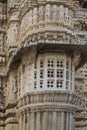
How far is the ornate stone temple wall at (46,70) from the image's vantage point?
87.4 ft

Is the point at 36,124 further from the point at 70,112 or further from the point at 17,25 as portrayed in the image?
the point at 17,25

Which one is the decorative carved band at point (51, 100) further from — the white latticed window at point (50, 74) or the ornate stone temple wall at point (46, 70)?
the white latticed window at point (50, 74)

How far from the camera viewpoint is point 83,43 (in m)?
26.7

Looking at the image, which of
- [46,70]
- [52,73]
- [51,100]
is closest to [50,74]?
[52,73]

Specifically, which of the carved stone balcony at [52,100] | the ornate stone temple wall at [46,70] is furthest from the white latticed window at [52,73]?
the carved stone balcony at [52,100]

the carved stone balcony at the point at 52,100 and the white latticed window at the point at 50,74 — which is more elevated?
the white latticed window at the point at 50,74

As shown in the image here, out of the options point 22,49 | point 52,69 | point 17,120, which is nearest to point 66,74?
point 52,69

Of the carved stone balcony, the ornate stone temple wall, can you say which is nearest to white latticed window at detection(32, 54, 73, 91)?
the ornate stone temple wall

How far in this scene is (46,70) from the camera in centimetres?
2694

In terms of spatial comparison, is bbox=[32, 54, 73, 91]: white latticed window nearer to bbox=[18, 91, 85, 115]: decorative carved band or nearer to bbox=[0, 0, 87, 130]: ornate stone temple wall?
bbox=[0, 0, 87, 130]: ornate stone temple wall

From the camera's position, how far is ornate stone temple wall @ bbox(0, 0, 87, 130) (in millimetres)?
26641

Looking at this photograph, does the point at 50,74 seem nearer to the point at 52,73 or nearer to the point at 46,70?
the point at 52,73

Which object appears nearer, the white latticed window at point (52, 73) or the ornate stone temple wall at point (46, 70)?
the ornate stone temple wall at point (46, 70)

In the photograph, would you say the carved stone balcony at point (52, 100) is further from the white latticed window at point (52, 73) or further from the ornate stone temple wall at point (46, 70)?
the white latticed window at point (52, 73)
